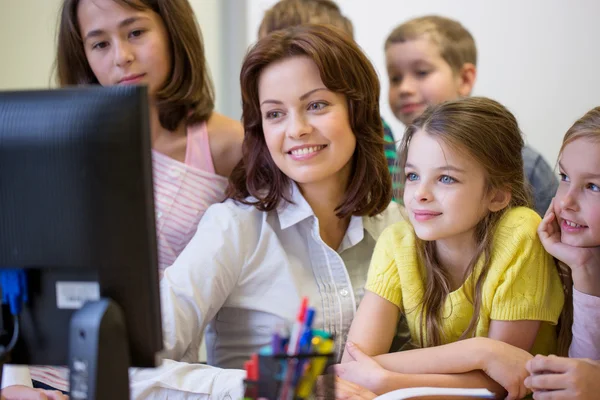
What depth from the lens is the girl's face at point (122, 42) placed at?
5.70 feet

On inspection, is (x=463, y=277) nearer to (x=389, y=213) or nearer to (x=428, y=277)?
(x=428, y=277)

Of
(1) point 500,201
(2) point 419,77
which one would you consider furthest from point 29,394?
(2) point 419,77

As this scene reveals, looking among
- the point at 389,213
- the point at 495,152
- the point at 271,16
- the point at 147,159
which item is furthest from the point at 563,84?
the point at 147,159

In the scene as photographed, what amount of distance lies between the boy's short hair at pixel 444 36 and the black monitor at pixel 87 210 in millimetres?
1734

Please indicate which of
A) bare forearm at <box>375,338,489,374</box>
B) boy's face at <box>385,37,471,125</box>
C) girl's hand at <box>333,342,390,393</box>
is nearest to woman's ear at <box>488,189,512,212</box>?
bare forearm at <box>375,338,489,374</box>

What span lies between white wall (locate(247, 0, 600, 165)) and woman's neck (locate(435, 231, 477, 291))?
4.85 ft

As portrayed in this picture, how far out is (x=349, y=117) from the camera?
61.2 inches

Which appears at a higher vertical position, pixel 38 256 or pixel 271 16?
pixel 271 16

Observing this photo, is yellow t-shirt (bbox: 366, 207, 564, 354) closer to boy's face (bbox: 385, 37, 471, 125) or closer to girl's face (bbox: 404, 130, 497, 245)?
girl's face (bbox: 404, 130, 497, 245)

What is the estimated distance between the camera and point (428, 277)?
1.41 meters

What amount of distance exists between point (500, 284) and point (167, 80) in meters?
0.97

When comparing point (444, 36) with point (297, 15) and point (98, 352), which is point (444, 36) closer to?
point (297, 15)

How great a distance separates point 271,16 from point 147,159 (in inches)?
64.4

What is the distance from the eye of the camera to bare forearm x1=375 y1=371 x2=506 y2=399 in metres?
1.26
